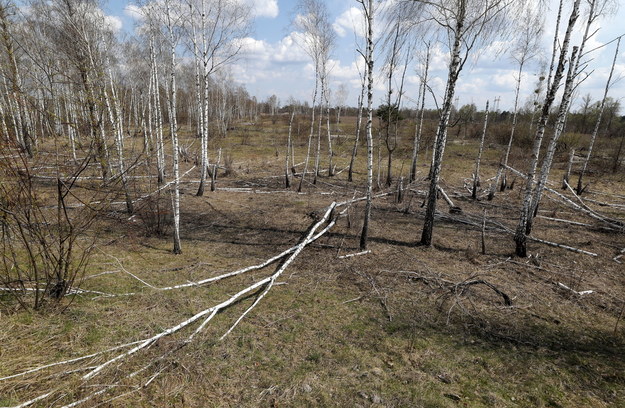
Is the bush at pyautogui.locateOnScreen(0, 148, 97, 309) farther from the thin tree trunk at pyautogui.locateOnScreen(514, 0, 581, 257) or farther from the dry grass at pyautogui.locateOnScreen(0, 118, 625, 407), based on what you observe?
the thin tree trunk at pyautogui.locateOnScreen(514, 0, 581, 257)

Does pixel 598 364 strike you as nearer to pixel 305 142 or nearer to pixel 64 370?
pixel 64 370

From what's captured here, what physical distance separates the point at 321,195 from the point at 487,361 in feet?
33.8

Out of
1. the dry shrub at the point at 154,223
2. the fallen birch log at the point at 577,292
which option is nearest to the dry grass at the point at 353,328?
the fallen birch log at the point at 577,292

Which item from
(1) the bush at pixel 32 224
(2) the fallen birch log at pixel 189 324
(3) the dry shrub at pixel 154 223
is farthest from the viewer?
(3) the dry shrub at pixel 154 223

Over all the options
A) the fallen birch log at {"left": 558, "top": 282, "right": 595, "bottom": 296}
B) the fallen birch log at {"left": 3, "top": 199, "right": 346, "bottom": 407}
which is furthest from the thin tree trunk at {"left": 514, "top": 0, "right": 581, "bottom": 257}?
the fallen birch log at {"left": 3, "top": 199, "right": 346, "bottom": 407}

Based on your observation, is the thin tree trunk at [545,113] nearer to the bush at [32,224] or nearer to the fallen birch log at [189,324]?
the fallen birch log at [189,324]

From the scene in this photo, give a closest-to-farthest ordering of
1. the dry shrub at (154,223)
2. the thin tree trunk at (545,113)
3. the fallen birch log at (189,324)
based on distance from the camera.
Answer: the fallen birch log at (189,324) → the thin tree trunk at (545,113) → the dry shrub at (154,223)

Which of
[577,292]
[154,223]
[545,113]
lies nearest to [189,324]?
[154,223]

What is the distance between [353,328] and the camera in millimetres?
4941

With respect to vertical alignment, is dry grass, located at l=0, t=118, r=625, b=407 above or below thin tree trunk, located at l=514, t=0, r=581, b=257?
below

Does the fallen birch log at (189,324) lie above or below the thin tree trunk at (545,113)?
below

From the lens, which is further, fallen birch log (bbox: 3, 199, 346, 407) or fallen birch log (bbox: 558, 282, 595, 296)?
fallen birch log (bbox: 558, 282, 595, 296)

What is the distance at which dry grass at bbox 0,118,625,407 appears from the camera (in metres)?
3.68

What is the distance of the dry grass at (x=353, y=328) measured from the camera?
3.68 meters
